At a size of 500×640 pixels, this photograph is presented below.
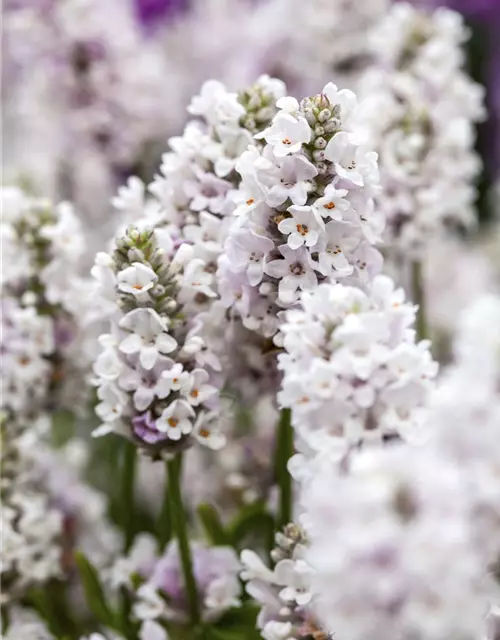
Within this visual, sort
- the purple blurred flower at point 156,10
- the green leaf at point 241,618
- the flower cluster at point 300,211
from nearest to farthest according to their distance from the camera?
the flower cluster at point 300,211 < the green leaf at point 241,618 < the purple blurred flower at point 156,10

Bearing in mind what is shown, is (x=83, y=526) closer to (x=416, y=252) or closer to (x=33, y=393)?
(x=33, y=393)

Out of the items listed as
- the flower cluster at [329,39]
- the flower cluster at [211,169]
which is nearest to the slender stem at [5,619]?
the flower cluster at [211,169]

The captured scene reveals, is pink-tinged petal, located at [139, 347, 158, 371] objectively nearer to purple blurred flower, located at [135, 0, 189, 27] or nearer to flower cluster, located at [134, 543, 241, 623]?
flower cluster, located at [134, 543, 241, 623]

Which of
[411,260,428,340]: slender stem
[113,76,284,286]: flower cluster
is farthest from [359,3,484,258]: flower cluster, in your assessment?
[113,76,284,286]: flower cluster

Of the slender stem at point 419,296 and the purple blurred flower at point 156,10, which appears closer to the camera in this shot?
the slender stem at point 419,296

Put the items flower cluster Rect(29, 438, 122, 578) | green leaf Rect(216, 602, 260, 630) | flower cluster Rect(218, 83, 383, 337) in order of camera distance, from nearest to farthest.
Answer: flower cluster Rect(218, 83, 383, 337)
green leaf Rect(216, 602, 260, 630)
flower cluster Rect(29, 438, 122, 578)

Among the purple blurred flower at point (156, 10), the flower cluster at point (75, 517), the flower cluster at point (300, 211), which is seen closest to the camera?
the flower cluster at point (300, 211)

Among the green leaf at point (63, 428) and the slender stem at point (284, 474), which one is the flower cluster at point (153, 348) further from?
the green leaf at point (63, 428)
